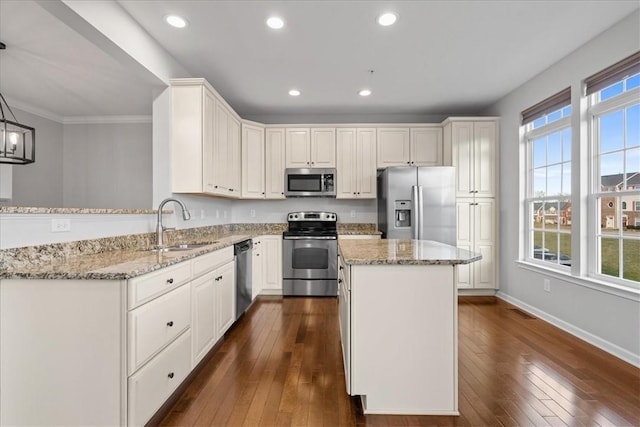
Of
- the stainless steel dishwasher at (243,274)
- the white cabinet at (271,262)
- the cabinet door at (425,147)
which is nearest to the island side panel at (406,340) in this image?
the stainless steel dishwasher at (243,274)

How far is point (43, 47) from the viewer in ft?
8.55

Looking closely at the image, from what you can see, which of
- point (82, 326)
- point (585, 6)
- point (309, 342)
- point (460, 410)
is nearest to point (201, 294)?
point (82, 326)

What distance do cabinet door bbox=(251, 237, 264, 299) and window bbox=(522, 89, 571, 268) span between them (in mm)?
3381

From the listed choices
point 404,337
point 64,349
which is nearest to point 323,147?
point 404,337

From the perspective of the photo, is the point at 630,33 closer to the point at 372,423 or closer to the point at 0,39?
the point at 372,423

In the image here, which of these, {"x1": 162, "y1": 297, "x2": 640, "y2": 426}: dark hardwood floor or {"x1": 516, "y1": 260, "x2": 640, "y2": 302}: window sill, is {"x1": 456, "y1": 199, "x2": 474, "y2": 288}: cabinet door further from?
{"x1": 162, "y1": 297, "x2": 640, "y2": 426}: dark hardwood floor

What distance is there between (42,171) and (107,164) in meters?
0.83

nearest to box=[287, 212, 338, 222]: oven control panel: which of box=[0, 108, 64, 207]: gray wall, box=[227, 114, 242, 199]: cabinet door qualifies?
box=[227, 114, 242, 199]: cabinet door

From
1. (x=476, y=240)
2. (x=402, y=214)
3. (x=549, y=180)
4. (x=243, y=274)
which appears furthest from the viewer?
(x=476, y=240)

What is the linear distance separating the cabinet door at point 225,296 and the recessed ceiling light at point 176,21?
2007 millimetres

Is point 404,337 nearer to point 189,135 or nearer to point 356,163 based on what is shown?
point 189,135

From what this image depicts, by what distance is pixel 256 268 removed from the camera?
387cm

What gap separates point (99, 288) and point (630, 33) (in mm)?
3944

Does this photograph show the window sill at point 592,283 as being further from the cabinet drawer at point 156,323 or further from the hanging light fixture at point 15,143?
the hanging light fixture at point 15,143
